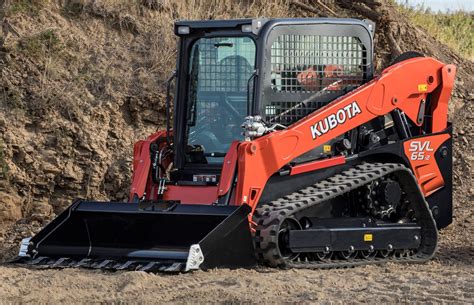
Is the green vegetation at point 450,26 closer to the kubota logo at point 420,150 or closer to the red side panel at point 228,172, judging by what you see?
the kubota logo at point 420,150

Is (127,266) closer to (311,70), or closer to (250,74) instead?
(250,74)

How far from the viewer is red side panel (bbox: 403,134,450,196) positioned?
434 inches

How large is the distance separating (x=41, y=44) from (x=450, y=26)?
805 cm

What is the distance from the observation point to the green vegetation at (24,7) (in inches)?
568

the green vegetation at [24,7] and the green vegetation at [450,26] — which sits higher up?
the green vegetation at [450,26]

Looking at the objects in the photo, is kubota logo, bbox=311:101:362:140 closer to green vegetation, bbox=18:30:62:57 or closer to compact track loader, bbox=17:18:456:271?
compact track loader, bbox=17:18:456:271

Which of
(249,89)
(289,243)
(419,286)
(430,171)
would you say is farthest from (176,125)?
(419,286)

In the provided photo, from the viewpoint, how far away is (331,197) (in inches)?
389

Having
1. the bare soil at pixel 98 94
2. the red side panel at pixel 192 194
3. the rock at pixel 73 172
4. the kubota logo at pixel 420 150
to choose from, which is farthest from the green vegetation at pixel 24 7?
the kubota logo at pixel 420 150

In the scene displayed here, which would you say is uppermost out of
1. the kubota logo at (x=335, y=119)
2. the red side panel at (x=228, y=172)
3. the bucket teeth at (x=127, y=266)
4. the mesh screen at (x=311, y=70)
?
the mesh screen at (x=311, y=70)

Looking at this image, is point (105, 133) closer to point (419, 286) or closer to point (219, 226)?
point (219, 226)

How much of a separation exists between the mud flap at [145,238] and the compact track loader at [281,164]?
14 millimetres

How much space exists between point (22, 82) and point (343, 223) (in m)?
5.45

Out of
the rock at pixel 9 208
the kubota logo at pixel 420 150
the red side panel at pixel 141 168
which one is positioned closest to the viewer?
the red side panel at pixel 141 168
